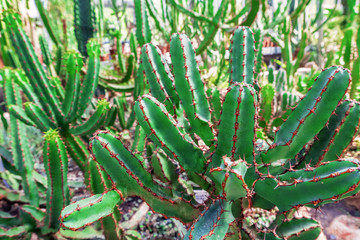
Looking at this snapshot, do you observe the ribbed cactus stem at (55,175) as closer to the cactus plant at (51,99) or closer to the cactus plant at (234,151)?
the cactus plant at (51,99)

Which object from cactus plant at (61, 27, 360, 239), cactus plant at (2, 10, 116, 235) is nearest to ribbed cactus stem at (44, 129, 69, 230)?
cactus plant at (2, 10, 116, 235)

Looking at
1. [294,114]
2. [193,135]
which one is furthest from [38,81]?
[294,114]

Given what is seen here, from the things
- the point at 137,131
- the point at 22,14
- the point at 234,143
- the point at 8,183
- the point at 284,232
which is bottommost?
the point at 8,183

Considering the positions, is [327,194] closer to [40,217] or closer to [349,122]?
[349,122]

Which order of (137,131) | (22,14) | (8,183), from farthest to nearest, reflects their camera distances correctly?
(22,14), (8,183), (137,131)

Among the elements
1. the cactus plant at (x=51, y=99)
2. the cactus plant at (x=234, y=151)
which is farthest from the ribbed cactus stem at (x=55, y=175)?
the cactus plant at (x=234, y=151)

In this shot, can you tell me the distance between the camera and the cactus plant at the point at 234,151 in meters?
0.93

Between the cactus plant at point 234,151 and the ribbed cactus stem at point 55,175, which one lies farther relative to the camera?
the ribbed cactus stem at point 55,175

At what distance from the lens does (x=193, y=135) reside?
134 cm

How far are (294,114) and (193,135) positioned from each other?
0.49 metres

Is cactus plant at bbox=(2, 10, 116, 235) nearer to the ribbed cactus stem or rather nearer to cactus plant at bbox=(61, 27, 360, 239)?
the ribbed cactus stem

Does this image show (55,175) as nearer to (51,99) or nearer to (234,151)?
(51,99)

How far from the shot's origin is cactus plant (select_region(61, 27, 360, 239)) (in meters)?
0.93

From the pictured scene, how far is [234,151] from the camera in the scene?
3.51ft
